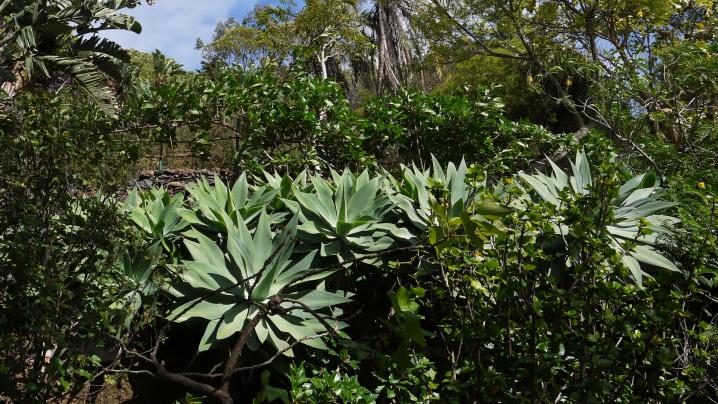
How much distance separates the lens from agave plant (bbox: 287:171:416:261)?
3.53 m

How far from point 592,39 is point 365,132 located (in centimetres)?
668

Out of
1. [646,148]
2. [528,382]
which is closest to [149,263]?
[528,382]

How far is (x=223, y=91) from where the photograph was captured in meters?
6.57

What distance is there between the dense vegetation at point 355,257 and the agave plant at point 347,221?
14mm

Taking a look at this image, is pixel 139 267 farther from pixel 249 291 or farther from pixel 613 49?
pixel 613 49

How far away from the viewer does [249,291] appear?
9.46 feet

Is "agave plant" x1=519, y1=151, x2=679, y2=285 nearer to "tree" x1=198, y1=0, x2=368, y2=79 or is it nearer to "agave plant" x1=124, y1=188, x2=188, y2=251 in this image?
"agave plant" x1=124, y1=188, x2=188, y2=251

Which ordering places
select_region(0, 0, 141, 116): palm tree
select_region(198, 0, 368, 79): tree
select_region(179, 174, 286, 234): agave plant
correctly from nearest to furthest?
select_region(179, 174, 286, 234): agave plant, select_region(0, 0, 141, 116): palm tree, select_region(198, 0, 368, 79): tree

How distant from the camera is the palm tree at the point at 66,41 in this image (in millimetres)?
8977

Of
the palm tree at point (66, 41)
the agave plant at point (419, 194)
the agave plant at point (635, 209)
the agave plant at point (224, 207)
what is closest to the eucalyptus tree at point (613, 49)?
the agave plant at point (635, 209)

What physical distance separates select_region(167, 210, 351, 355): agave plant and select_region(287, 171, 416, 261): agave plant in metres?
0.20

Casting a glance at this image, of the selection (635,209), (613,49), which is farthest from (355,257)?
(613,49)

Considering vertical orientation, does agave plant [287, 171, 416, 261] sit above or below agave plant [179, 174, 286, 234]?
below

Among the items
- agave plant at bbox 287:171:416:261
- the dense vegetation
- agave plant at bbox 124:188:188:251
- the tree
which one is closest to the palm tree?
the dense vegetation
